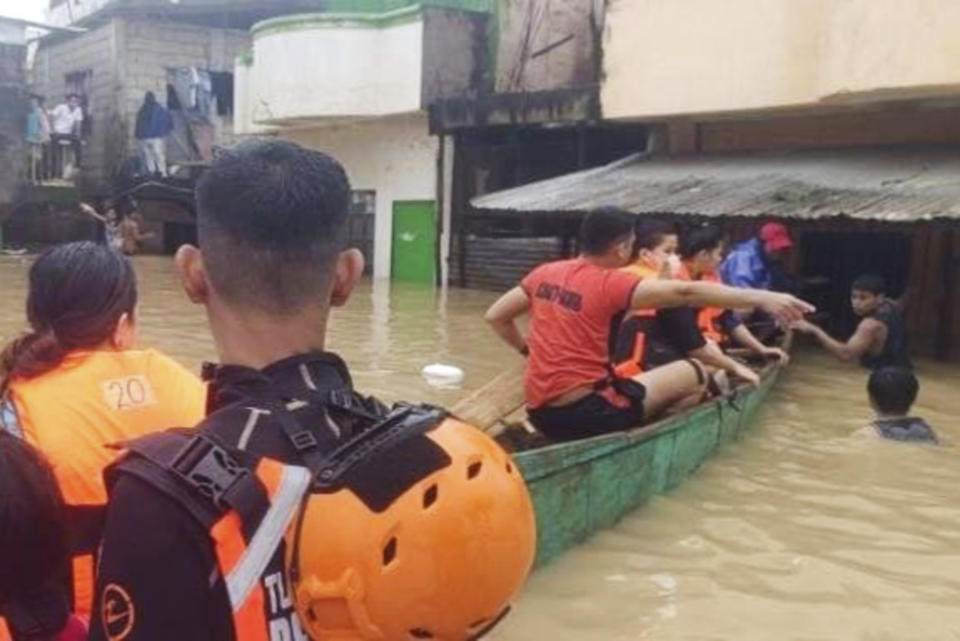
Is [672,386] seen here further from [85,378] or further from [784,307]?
[85,378]

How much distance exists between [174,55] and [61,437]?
24971 mm

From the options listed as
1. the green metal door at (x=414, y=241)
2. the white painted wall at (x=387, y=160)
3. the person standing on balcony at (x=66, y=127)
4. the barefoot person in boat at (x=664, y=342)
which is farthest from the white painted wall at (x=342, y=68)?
the barefoot person in boat at (x=664, y=342)

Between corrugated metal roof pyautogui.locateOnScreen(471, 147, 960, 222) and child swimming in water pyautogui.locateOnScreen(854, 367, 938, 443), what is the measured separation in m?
2.64

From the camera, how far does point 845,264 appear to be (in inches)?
549

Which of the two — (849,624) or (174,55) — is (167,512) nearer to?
(849,624)

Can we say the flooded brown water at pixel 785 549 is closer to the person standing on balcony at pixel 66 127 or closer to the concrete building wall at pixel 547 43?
the concrete building wall at pixel 547 43

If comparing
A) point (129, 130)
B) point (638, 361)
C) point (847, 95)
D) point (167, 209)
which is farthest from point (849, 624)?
point (129, 130)

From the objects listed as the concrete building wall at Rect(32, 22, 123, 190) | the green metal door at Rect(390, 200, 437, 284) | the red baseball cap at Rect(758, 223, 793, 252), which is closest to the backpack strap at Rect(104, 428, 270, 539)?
the red baseball cap at Rect(758, 223, 793, 252)

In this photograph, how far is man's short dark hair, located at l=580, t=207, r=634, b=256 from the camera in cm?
509

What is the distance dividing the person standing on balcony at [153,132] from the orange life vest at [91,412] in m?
22.6

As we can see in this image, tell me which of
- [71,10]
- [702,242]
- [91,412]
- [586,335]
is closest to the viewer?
[91,412]

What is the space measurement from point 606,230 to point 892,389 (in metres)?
2.67

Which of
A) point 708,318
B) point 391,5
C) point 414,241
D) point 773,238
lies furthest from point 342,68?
→ point 708,318

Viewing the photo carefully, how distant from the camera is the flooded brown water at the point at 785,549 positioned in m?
4.26
